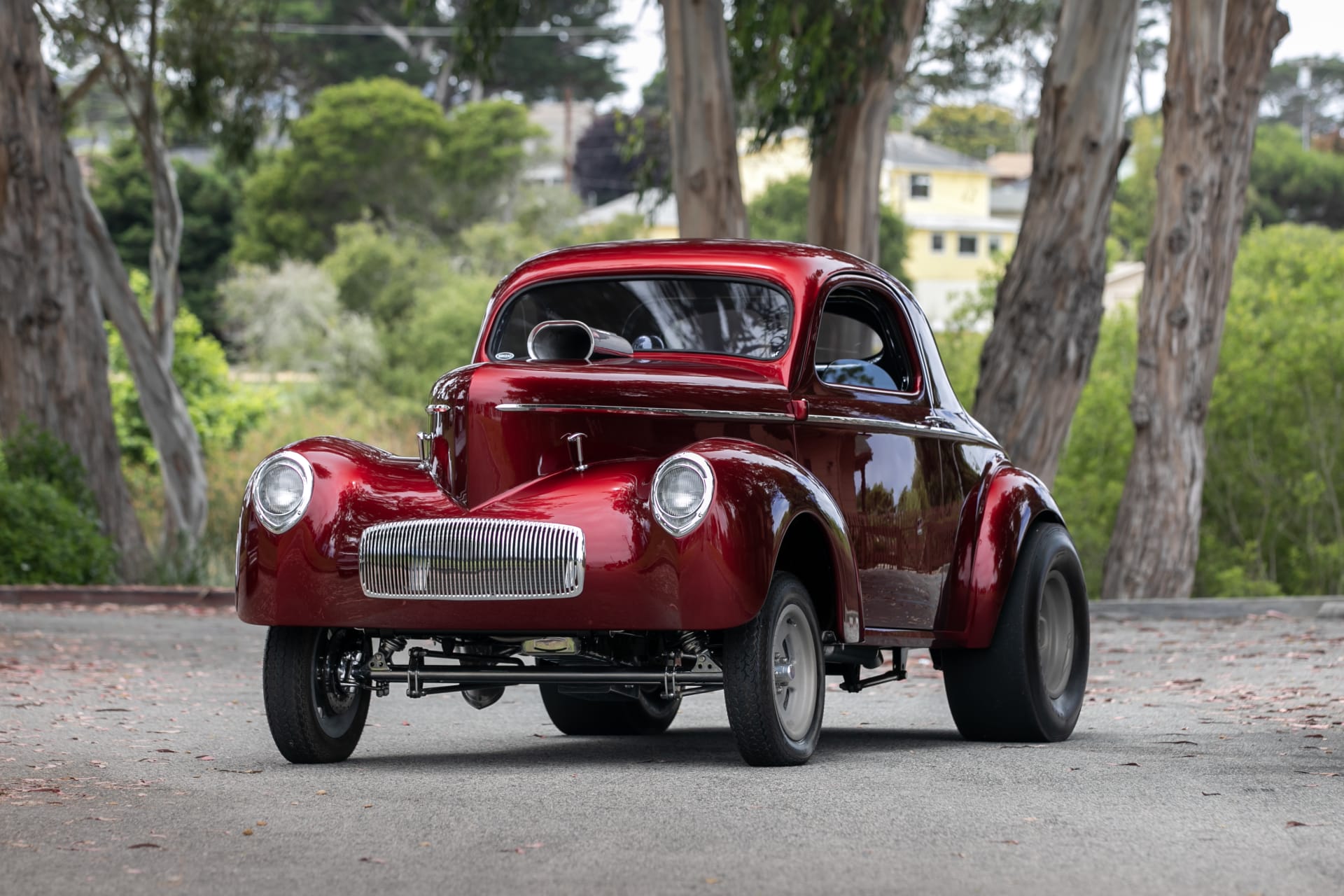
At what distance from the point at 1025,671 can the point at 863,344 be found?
152 cm

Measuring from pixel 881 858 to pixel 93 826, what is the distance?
7.23ft

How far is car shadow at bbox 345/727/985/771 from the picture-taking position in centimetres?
739

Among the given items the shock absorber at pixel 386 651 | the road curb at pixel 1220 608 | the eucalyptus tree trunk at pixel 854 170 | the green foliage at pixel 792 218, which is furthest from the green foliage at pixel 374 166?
the shock absorber at pixel 386 651

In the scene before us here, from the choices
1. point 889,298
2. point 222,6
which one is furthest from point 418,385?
point 889,298

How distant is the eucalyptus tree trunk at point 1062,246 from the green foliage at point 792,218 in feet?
161

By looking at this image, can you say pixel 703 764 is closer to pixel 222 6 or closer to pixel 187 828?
pixel 187 828

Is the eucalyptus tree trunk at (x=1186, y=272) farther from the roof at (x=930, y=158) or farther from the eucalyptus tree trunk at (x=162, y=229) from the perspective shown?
the roof at (x=930, y=158)

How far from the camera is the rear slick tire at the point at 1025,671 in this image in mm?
8281

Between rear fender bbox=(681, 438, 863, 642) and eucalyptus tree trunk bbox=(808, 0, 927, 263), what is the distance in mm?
12392

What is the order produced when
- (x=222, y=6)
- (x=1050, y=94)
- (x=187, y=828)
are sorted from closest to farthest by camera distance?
(x=187, y=828), (x=1050, y=94), (x=222, y=6)

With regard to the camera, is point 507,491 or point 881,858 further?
point 507,491

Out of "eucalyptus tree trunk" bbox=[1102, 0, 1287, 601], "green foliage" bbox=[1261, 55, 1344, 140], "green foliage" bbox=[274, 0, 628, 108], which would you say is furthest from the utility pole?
"eucalyptus tree trunk" bbox=[1102, 0, 1287, 601]

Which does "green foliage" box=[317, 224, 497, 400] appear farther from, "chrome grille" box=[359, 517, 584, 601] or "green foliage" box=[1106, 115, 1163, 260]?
"chrome grille" box=[359, 517, 584, 601]

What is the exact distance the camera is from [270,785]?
6.52 m
